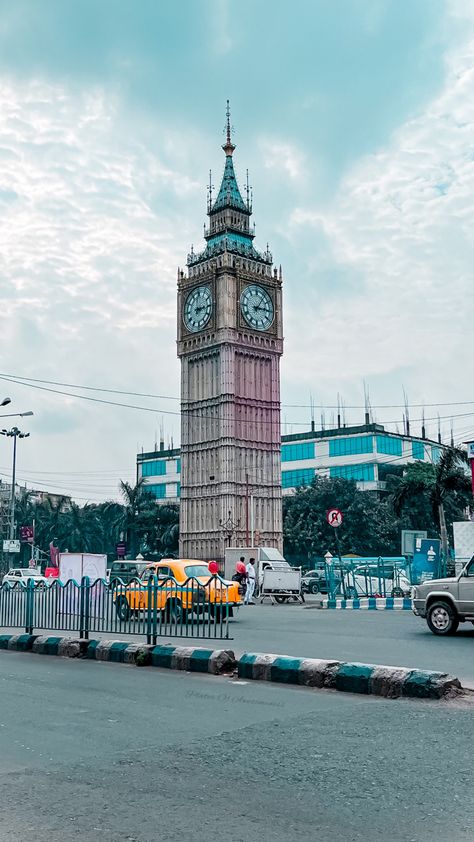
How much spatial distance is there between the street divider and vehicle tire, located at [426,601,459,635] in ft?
18.7

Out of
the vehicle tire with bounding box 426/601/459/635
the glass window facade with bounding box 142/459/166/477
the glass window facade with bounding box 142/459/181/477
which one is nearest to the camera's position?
the vehicle tire with bounding box 426/601/459/635

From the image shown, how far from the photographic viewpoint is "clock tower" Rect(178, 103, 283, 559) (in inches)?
2916

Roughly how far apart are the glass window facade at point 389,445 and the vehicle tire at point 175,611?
74.7m

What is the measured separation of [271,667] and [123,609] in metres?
3.75

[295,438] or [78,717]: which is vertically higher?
[295,438]

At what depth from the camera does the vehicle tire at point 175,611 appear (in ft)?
42.0

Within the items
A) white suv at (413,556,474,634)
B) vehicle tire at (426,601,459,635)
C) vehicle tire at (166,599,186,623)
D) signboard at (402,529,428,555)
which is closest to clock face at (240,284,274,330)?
signboard at (402,529,428,555)

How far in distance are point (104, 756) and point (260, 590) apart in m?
29.7

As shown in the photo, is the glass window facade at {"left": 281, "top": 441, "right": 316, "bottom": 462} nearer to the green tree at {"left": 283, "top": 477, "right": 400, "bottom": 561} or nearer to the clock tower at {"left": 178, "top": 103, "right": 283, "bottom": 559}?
the clock tower at {"left": 178, "top": 103, "right": 283, "bottom": 559}

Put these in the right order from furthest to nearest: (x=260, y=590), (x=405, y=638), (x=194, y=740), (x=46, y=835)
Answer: (x=260, y=590) → (x=405, y=638) → (x=194, y=740) → (x=46, y=835)

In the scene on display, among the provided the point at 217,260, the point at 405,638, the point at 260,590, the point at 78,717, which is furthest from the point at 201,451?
the point at 78,717

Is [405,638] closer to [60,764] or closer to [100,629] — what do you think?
[100,629]

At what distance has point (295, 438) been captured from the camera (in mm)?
93500

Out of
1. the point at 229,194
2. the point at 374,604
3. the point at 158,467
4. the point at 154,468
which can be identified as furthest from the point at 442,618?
the point at 154,468
